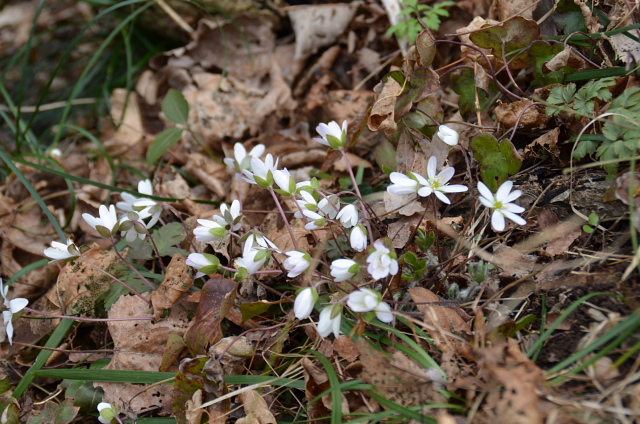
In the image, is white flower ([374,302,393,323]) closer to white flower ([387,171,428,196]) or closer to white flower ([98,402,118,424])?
white flower ([387,171,428,196])

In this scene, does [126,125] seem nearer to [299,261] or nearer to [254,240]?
[254,240]

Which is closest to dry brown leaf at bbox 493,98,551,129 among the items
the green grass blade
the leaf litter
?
the leaf litter

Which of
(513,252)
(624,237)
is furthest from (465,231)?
(624,237)

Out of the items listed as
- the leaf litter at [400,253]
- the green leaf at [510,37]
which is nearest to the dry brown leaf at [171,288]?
the leaf litter at [400,253]

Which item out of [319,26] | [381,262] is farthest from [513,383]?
[319,26]

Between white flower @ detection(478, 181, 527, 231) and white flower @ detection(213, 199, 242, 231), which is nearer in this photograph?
white flower @ detection(478, 181, 527, 231)

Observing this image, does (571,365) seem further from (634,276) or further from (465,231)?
(465,231)
